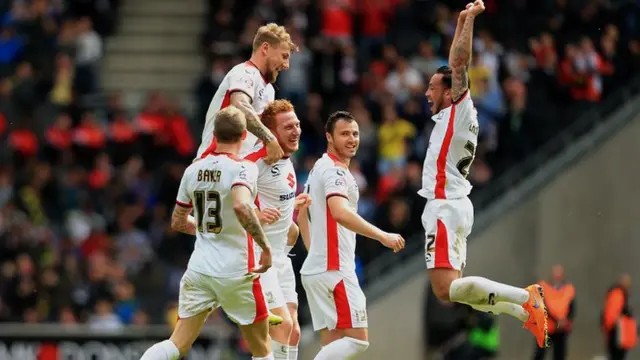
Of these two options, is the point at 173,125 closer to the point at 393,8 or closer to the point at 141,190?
the point at 141,190

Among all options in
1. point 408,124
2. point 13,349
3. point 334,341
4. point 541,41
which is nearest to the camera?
point 334,341

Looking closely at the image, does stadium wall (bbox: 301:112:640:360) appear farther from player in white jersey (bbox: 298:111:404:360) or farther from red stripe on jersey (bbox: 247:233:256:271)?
red stripe on jersey (bbox: 247:233:256:271)

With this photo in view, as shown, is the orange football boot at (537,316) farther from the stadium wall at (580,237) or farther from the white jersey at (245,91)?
the stadium wall at (580,237)

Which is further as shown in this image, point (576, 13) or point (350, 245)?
point (576, 13)

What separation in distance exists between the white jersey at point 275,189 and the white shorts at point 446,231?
126 cm

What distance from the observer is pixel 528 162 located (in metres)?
23.4

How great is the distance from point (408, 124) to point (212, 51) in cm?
405

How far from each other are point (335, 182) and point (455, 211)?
3.63 feet

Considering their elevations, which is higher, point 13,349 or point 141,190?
point 141,190

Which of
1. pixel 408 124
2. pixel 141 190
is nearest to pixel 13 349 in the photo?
pixel 141 190

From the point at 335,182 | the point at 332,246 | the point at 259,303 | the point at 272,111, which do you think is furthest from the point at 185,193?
the point at 332,246

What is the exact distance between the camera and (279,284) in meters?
13.9

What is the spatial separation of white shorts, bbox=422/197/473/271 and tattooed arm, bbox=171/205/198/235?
2.12 m

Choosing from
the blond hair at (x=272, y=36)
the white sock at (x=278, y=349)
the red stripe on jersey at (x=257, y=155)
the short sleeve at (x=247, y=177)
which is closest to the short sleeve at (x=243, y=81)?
the blond hair at (x=272, y=36)
